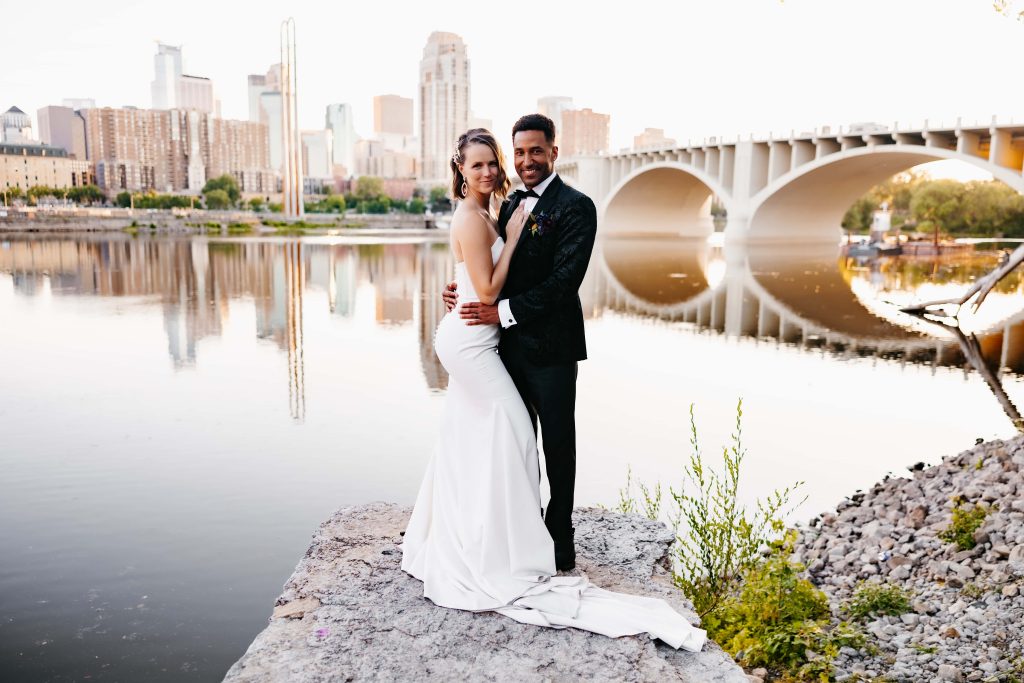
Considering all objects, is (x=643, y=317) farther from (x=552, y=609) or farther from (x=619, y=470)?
(x=552, y=609)

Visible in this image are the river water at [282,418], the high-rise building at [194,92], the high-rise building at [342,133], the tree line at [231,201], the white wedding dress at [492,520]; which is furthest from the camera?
the high-rise building at [342,133]

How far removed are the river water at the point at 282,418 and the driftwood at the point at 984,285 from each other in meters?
0.53

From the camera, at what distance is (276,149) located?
545ft

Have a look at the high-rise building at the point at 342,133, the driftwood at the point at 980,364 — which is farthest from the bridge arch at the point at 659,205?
the high-rise building at the point at 342,133

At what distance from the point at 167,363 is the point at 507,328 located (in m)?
7.88

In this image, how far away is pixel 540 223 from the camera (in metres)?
Result: 3.04

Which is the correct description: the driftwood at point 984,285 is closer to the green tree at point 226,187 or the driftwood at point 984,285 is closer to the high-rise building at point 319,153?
the green tree at point 226,187

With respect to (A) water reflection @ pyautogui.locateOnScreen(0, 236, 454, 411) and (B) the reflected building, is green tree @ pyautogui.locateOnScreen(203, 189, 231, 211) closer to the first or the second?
(A) water reflection @ pyautogui.locateOnScreen(0, 236, 454, 411)

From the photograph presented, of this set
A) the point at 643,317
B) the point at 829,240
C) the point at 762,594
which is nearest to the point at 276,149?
the point at 829,240

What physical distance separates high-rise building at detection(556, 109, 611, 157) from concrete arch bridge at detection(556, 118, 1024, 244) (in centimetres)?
4868

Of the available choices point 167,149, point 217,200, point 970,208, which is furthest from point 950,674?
point 167,149

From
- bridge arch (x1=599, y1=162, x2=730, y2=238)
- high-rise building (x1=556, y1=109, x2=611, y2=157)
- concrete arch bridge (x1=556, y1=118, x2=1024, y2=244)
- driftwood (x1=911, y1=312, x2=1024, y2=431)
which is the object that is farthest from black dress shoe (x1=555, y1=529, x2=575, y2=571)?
high-rise building (x1=556, y1=109, x2=611, y2=157)

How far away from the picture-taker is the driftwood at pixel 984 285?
10258 millimetres

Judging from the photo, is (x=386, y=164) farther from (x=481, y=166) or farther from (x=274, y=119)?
(x=481, y=166)
